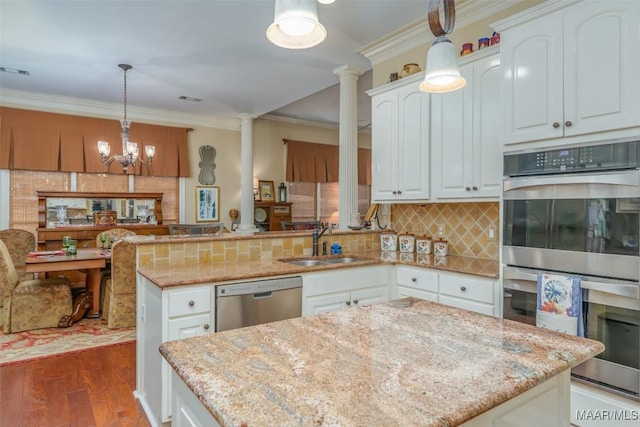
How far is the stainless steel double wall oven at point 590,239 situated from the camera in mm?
1872

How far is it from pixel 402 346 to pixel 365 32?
11.0 ft

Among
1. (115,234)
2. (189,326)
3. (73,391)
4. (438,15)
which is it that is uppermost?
(438,15)

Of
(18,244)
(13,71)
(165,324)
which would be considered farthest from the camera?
(18,244)

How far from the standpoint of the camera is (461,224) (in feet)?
11.0

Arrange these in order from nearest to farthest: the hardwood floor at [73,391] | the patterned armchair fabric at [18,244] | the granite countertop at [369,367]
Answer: the granite countertop at [369,367] → the hardwood floor at [73,391] → the patterned armchair fabric at [18,244]

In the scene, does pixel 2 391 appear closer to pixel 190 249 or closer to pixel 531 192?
pixel 190 249

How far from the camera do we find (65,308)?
4.16 metres

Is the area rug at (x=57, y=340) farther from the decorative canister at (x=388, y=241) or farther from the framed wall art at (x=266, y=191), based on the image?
the framed wall art at (x=266, y=191)

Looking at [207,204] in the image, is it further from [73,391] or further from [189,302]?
[189,302]

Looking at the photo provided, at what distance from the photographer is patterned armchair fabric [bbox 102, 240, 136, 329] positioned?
3.83 metres

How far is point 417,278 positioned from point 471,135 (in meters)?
1.18

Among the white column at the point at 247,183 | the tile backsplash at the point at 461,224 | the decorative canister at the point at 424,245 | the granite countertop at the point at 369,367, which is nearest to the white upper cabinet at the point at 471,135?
the tile backsplash at the point at 461,224

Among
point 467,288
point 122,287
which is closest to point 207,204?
point 122,287

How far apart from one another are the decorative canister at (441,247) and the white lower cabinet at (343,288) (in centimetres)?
57
